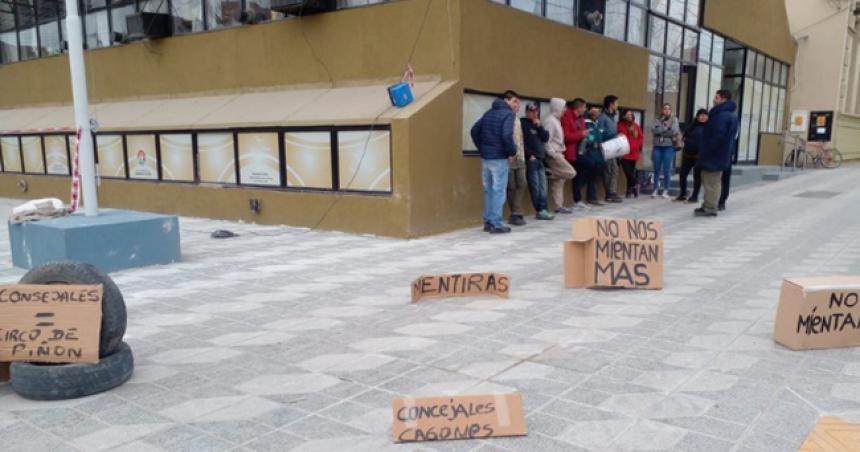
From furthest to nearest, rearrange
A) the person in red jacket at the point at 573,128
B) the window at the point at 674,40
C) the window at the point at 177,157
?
the window at the point at 674,40, the window at the point at 177,157, the person in red jacket at the point at 573,128

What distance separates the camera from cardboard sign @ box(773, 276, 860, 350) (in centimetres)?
395

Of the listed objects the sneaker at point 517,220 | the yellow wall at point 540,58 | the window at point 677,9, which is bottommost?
the sneaker at point 517,220

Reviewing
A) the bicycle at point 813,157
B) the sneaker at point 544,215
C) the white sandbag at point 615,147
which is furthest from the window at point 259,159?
the bicycle at point 813,157

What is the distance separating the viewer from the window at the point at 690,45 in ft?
54.4

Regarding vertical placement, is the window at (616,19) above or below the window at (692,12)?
below

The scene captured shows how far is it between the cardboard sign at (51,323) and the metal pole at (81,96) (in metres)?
3.70

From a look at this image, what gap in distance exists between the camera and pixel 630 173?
13188 millimetres

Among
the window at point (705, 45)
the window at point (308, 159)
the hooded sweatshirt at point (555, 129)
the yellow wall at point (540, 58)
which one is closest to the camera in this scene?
the yellow wall at point (540, 58)

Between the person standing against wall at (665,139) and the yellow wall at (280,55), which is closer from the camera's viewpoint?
the yellow wall at (280,55)

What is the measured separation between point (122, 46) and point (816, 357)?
14.4 metres

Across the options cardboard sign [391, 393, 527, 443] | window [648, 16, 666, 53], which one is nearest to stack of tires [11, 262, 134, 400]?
cardboard sign [391, 393, 527, 443]

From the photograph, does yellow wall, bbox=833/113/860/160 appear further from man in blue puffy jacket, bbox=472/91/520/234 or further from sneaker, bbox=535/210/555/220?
man in blue puffy jacket, bbox=472/91/520/234

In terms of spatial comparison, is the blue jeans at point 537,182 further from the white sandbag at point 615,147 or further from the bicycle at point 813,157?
the bicycle at point 813,157

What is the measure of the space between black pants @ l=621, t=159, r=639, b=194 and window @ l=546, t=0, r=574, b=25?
3.25 m
